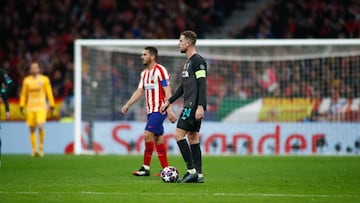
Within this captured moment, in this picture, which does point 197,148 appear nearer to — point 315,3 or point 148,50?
point 148,50

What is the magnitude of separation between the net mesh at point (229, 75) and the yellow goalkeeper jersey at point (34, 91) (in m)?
2.69

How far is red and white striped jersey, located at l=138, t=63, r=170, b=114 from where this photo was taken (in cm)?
1438

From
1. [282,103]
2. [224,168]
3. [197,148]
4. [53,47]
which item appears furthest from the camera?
[53,47]

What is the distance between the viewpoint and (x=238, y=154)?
75.8 feet

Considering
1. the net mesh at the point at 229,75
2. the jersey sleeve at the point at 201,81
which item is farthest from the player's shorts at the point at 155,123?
the net mesh at the point at 229,75

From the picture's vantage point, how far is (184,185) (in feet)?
40.2

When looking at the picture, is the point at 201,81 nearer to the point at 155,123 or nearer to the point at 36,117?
the point at 155,123

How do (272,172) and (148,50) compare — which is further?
(272,172)

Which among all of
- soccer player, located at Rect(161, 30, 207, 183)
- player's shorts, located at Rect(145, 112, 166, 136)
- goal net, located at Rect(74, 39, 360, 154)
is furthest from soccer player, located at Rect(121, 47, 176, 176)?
goal net, located at Rect(74, 39, 360, 154)

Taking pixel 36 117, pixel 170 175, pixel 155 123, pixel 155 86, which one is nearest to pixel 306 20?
pixel 36 117

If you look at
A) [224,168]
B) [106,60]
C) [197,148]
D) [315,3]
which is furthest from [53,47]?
[197,148]

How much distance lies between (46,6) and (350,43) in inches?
542

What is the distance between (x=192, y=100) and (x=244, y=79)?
474 inches

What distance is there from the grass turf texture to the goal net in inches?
183
